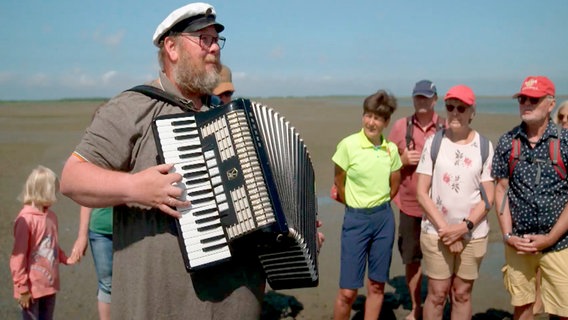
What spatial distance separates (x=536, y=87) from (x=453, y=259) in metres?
1.61

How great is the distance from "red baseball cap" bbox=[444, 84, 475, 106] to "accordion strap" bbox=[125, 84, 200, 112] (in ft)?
8.92

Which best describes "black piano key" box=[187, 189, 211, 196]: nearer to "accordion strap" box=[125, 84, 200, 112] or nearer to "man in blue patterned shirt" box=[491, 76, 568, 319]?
"accordion strap" box=[125, 84, 200, 112]

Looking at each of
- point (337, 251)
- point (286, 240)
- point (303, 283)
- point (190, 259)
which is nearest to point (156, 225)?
point (190, 259)

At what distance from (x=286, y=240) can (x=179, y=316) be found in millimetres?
659

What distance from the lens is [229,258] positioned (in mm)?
2547

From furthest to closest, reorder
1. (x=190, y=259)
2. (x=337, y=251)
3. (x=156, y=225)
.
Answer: (x=337, y=251) → (x=156, y=225) → (x=190, y=259)

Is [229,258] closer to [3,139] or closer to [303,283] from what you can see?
[303,283]

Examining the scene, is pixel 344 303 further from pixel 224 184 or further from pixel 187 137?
pixel 187 137

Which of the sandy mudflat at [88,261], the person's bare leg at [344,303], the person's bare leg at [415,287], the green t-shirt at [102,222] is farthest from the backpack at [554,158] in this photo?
the green t-shirt at [102,222]

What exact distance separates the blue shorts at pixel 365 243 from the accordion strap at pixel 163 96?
2.51 metres

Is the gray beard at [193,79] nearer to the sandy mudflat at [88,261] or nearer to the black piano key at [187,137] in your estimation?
the black piano key at [187,137]

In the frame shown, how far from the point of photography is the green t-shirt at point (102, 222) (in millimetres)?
4641

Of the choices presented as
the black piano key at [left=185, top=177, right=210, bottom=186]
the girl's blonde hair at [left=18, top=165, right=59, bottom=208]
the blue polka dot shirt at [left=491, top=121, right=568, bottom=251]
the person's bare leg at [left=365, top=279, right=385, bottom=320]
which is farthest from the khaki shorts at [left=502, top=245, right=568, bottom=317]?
the girl's blonde hair at [left=18, top=165, right=59, bottom=208]

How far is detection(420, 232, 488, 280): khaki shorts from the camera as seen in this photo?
4691mm
